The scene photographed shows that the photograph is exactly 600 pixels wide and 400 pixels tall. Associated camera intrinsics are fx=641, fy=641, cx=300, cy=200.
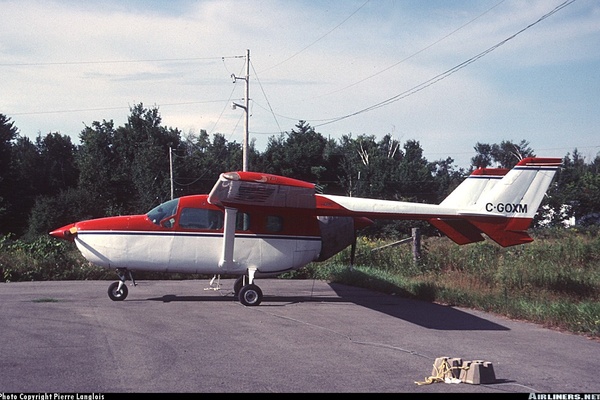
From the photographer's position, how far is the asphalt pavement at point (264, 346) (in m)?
7.06

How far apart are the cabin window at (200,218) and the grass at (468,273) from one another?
558 cm

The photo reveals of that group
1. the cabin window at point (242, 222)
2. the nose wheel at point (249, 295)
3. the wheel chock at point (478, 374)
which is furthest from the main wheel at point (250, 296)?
the wheel chock at point (478, 374)

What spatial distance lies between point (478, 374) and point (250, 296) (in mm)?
7735

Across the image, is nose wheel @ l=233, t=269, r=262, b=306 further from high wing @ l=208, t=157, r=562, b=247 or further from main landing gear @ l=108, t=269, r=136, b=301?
main landing gear @ l=108, t=269, r=136, b=301

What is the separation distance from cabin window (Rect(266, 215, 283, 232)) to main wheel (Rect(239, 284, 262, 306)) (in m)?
1.38

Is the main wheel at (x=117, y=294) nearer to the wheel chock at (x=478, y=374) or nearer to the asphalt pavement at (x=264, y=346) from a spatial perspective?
the asphalt pavement at (x=264, y=346)

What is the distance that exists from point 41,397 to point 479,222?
1103 centimetres

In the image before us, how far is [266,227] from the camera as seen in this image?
14.6 m

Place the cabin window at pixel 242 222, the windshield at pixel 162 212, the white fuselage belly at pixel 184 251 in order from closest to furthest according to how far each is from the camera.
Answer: the white fuselage belly at pixel 184 251
the windshield at pixel 162 212
the cabin window at pixel 242 222

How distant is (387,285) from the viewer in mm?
17719

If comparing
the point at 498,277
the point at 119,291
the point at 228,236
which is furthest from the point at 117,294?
the point at 498,277

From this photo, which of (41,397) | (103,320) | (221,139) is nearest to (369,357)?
(41,397)

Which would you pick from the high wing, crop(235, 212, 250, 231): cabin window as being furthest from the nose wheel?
the high wing

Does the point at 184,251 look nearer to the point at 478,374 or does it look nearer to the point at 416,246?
the point at 478,374
